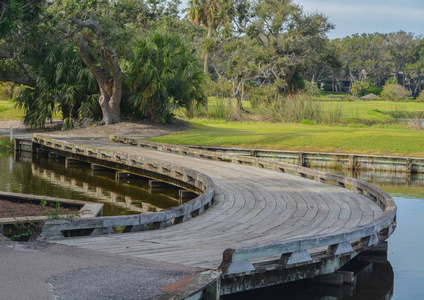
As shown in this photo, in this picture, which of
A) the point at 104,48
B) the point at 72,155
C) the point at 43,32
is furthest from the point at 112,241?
the point at 104,48

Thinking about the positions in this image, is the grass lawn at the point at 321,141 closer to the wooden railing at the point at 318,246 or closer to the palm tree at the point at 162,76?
the palm tree at the point at 162,76

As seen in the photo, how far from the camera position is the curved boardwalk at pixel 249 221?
7.29 meters

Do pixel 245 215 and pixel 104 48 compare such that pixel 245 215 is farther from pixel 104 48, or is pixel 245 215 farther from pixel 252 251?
pixel 104 48

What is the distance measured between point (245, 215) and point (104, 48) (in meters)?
18.0

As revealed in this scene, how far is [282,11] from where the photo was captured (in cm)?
4603

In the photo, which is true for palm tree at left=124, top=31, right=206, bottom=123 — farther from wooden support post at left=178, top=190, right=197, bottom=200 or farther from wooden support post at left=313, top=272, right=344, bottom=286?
wooden support post at left=313, top=272, right=344, bottom=286

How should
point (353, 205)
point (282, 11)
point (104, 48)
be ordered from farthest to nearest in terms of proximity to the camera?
point (282, 11) → point (104, 48) → point (353, 205)

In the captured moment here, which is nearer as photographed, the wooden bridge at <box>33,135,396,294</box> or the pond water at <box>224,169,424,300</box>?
the wooden bridge at <box>33,135,396,294</box>

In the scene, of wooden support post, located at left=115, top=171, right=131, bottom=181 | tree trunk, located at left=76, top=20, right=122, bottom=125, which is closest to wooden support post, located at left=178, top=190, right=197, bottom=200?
wooden support post, located at left=115, top=171, right=131, bottom=181

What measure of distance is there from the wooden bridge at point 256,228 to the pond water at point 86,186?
1.43 metres

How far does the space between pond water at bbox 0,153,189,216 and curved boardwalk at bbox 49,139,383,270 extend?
2031 millimetres

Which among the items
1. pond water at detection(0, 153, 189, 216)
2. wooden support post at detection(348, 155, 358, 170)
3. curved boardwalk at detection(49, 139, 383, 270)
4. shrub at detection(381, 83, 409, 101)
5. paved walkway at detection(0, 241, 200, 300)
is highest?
shrub at detection(381, 83, 409, 101)

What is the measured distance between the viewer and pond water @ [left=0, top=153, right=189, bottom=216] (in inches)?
594

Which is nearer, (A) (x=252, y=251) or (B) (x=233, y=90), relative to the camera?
(A) (x=252, y=251)
